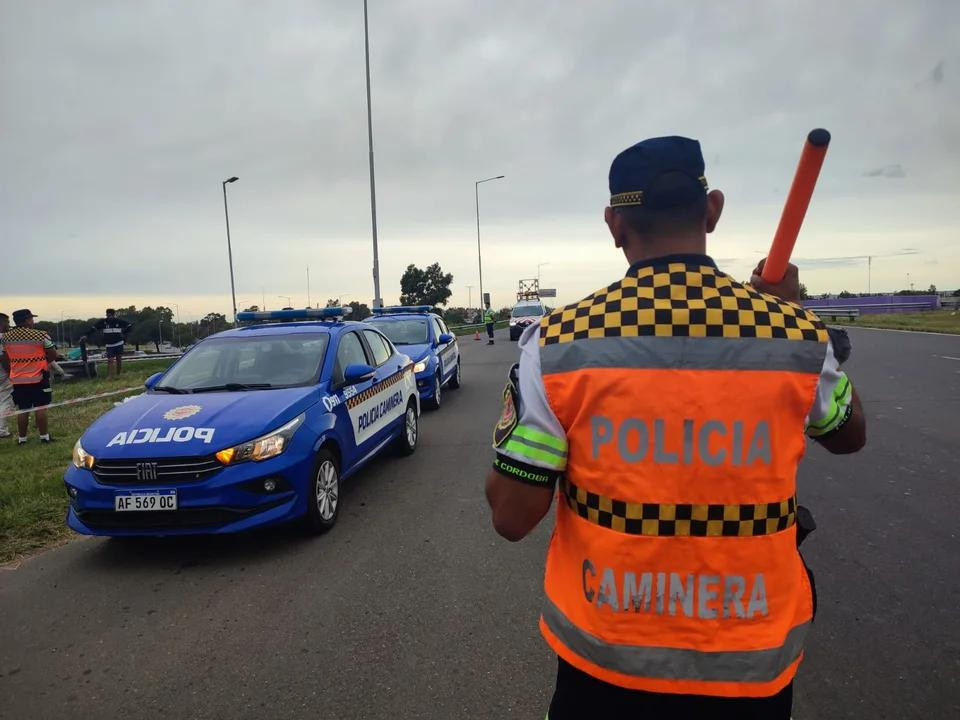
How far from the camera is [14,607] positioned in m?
3.79

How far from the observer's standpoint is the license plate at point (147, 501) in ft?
13.6

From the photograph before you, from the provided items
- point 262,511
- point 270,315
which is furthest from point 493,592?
point 270,315

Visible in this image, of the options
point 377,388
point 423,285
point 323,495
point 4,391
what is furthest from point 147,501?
point 423,285

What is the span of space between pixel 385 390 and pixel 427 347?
164 inches

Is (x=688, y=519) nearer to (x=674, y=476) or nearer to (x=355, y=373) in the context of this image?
(x=674, y=476)

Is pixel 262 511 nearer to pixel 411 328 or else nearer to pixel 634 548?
pixel 634 548

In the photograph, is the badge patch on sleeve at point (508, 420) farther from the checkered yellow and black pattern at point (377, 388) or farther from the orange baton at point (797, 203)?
the checkered yellow and black pattern at point (377, 388)

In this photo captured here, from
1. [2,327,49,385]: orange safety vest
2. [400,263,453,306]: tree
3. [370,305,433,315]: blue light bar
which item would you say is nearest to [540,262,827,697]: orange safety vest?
[2,327,49,385]: orange safety vest

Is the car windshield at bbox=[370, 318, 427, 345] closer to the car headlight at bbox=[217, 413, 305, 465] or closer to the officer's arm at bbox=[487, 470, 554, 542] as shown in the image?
the car headlight at bbox=[217, 413, 305, 465]

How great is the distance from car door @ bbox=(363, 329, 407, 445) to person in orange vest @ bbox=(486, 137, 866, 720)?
4924mm

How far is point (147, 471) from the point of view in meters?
4.17

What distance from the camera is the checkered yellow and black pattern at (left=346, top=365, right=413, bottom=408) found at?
5.74m

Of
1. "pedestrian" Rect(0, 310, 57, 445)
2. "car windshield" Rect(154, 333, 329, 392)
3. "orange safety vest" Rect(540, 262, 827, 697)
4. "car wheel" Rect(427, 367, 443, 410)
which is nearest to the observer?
"orange safety vest" Rect(540, 262, 827, 697)

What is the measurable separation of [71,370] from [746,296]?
1957 centimetres
